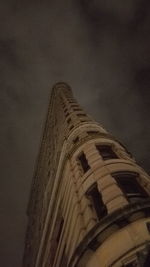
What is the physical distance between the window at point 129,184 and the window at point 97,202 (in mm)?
1360

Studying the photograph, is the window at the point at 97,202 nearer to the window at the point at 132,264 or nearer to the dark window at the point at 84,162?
the dark window at the point at 84,162

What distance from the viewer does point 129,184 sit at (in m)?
19.2

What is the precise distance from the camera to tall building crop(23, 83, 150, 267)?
12.7m

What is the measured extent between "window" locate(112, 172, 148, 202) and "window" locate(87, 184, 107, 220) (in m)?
1.36

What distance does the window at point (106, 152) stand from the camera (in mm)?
22859

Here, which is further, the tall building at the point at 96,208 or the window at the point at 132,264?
the tall building at the point at 96,208

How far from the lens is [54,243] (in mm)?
23516

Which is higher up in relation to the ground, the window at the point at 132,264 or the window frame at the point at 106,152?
the window frame at the point at 106,152

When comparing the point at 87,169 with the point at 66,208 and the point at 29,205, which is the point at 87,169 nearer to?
the point at 66,208

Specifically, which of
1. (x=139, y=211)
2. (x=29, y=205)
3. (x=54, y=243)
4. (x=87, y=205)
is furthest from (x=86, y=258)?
(x=29, y=205)

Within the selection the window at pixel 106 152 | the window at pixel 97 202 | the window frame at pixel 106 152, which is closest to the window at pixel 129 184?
the window at pixel 97 202

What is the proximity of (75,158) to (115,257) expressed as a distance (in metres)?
12.2

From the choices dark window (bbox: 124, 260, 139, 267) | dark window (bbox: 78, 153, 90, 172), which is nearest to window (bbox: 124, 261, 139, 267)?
dark window (bbox: 124, 260, 139, 267)

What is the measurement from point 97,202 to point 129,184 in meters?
2.48
